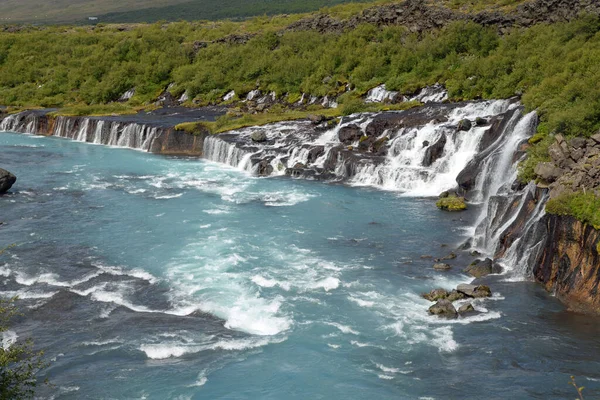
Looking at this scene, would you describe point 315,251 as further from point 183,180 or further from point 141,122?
point 141,122

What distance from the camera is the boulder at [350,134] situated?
187ft

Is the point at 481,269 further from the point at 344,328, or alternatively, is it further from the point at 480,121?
the point at 480,121

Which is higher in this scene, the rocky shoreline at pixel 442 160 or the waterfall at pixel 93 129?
the rocky shoreline at pixel 442 160

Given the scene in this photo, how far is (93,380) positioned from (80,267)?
11.9 metres

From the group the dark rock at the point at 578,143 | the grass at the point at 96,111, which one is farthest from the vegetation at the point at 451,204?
the grass at the point at 96,111

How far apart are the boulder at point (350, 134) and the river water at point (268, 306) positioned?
33.6ft

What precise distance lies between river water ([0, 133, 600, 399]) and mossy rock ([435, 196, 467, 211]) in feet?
2.39

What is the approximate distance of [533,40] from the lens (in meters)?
64.7

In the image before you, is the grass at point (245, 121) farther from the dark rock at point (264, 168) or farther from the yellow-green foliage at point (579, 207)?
the yellow-green foliage at point (579, 207)

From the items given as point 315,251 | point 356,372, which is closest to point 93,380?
point 356,372

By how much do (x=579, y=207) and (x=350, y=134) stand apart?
30.2 m

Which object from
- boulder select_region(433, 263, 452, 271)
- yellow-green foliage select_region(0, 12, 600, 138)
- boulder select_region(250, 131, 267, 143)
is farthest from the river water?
yellow-green foliage select_region(0, 12, 600, 138)

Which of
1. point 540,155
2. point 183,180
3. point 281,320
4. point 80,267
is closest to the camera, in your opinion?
point 281,320

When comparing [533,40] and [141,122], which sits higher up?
[533,40]
